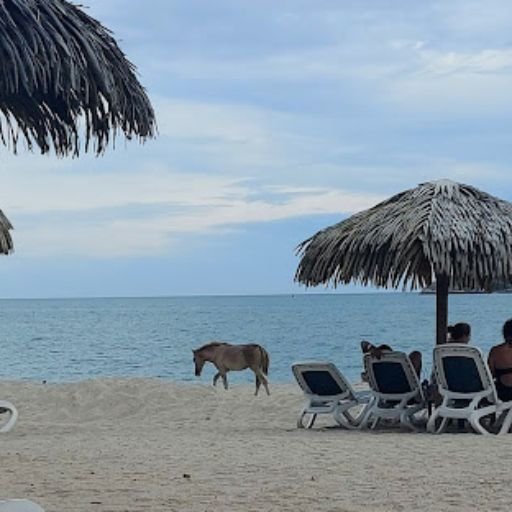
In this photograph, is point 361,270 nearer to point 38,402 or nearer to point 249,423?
point 249,423

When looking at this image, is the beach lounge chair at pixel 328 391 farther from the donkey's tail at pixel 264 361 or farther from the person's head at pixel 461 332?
the donkey's tail at pixel 264 361

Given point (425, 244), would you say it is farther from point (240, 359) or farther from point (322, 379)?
point (240, 359)

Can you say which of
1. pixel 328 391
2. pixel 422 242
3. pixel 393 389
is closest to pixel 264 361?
pixel 328 391

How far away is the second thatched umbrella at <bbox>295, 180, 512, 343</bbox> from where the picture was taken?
8656 mm

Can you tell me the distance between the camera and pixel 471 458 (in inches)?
269

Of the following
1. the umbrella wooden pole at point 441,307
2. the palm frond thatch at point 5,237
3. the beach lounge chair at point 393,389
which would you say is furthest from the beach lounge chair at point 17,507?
the palm frond thatch at point 5,237

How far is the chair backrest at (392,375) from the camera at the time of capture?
872 cm

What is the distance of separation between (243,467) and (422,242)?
9.23 feet

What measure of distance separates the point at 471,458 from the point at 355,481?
1.21 metres

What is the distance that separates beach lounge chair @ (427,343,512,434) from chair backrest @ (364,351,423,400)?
0.33m

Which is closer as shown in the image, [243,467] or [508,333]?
[243,467]

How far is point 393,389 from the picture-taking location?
894 centimetres

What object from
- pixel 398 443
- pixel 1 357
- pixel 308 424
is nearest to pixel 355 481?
pixel 398 443

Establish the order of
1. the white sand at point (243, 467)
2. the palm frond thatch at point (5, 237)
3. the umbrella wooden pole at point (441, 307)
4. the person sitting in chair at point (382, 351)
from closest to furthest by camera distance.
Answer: the white sand at point (243, 467), the person sitting in chair at point (382, 351), the umbrella wooden pole at point (441, 307), the palm frond thatch at point (5, 237)
